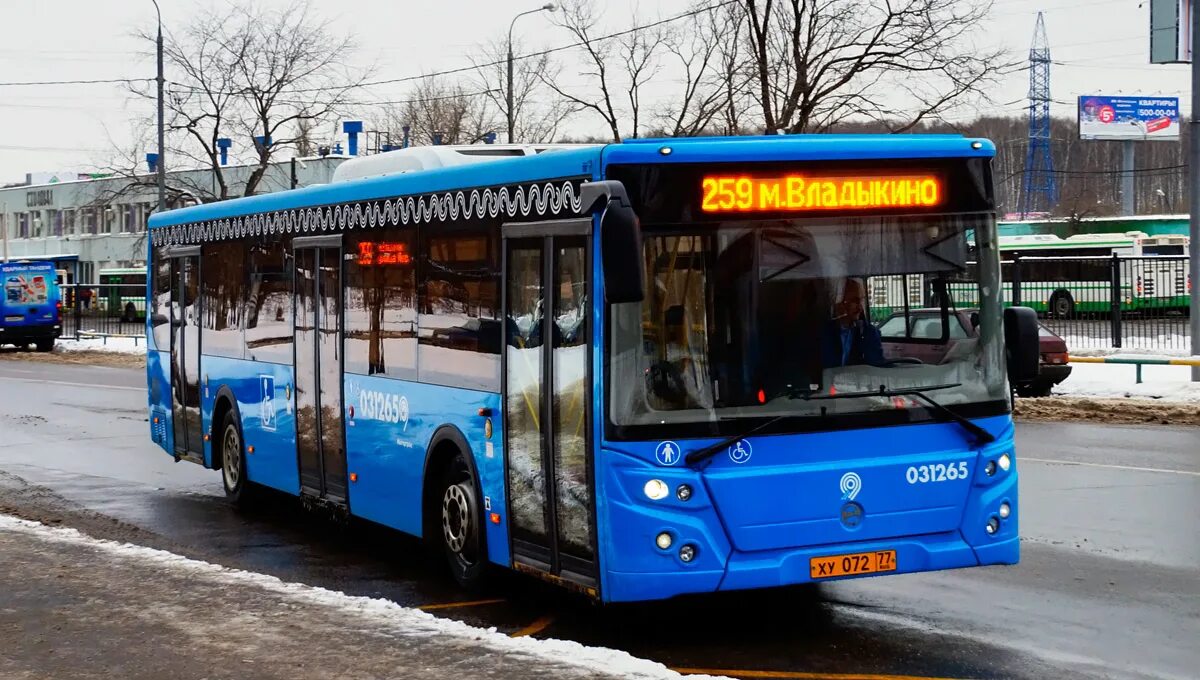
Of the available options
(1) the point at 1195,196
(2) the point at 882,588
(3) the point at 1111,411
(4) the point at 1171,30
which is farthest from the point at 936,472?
(4) the point at 1171,30

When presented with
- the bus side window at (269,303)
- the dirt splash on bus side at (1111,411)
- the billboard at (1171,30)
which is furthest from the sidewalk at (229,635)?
the billboard at (1171,30)

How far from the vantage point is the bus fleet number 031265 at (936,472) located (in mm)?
7973

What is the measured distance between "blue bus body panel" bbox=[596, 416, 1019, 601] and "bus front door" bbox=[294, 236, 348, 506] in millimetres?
4112

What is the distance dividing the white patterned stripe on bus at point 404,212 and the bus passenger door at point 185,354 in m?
0.32

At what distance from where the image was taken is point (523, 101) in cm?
5362

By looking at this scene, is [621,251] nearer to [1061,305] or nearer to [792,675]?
[792,675]

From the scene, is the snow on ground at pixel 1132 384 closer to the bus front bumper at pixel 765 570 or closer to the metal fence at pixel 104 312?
the bus front bumper at pixel 765 570

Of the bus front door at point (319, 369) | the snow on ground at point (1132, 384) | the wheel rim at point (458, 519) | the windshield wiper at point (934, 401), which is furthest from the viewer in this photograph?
the snow on ground at point (1132, 384)

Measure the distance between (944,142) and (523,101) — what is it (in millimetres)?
46077

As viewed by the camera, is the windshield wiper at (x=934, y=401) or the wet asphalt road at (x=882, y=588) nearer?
the wet asphalt road at (x=882, y=588)

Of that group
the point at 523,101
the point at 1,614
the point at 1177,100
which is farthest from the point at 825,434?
the point at 1177,100

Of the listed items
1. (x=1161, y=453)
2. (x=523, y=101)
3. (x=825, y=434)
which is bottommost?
(x=1161, y=453)

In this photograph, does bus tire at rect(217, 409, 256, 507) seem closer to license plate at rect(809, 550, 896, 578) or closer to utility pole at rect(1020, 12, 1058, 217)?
license plate at rect(809, 550, 896, 578)

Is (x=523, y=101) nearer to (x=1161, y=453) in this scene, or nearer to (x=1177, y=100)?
(x=1161, y=453)
